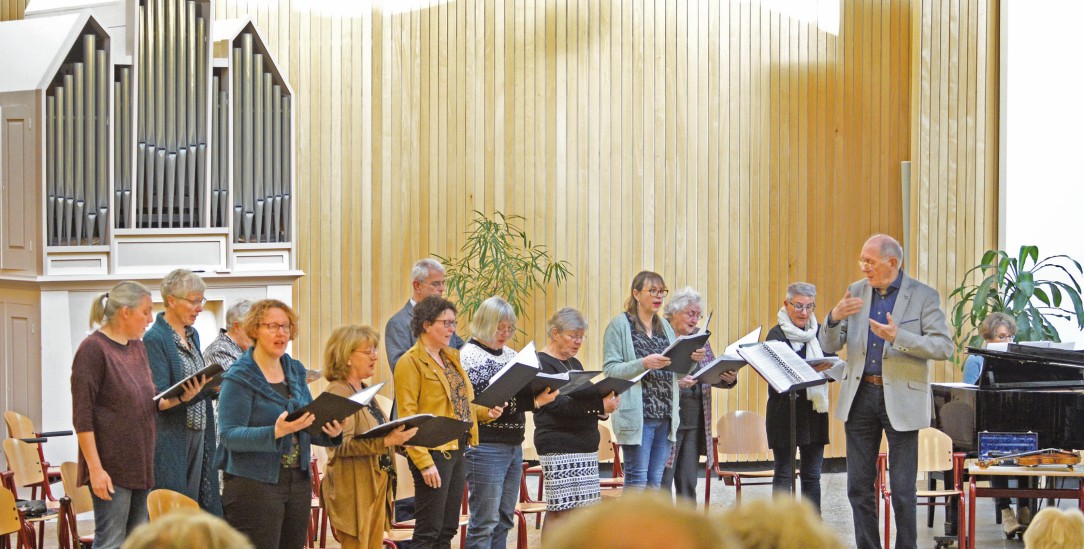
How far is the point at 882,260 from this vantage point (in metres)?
5.64

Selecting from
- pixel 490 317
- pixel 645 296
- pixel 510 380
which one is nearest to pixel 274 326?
pixel 510 380

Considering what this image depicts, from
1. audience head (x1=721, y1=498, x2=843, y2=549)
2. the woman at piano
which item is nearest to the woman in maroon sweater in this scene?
audience head (x1=721, y1=498, x2=843, y2=549)

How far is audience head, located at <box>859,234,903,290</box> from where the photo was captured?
5.64m

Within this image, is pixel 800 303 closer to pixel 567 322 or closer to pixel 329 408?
pixel 567 322

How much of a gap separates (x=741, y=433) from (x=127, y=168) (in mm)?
3948

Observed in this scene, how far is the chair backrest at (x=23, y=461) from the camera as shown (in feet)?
18.7

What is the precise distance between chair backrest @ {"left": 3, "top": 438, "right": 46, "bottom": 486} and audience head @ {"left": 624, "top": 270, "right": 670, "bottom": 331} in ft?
9.62

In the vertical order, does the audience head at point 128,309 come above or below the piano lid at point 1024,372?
above

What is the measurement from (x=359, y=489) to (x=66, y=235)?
348 centimetres

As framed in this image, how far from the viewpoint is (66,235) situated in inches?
283

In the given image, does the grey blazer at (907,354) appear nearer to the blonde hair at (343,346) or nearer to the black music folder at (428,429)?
the black music folder at (428,429)

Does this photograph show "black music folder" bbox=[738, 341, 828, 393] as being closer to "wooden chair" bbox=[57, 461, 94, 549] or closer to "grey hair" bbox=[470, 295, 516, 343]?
"grey hair" bbox=[470, 295, 516, 343]

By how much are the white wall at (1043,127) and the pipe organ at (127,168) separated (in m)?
5.08

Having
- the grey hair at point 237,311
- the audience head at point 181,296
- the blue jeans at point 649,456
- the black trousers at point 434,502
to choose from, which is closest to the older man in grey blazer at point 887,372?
the blue jeans at point 649,456
